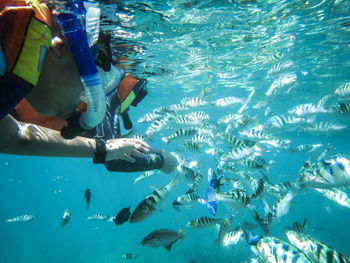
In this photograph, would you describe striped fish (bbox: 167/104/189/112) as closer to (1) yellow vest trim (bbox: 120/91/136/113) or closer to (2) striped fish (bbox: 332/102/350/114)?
(1) yellow vest trim (bbox: 120/91/136/113)

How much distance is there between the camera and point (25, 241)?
133 feet

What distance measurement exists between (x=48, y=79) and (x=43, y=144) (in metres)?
1.07

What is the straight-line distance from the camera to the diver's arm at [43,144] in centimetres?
198

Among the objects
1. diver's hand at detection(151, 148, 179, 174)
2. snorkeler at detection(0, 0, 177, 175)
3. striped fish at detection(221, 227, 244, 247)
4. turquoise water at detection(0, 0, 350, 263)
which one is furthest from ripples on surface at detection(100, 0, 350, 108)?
striped fish at detection(221, 227, 244, 247)

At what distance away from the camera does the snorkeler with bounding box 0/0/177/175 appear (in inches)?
40.9

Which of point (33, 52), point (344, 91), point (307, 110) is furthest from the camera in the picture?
point (344, 91)

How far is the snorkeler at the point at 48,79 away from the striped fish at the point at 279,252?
3.17 metres

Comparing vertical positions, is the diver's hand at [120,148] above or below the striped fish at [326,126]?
above

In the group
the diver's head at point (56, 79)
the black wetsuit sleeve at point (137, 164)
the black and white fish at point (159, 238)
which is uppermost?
the diver's head at point (56, 79)

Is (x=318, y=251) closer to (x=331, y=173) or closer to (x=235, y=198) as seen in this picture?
(x=331, y=173)

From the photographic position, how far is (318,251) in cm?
343

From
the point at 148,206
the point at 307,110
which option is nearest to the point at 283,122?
the point at 307,110

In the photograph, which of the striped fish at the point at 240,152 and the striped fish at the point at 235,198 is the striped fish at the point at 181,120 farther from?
the striped fish at the point at 235,198

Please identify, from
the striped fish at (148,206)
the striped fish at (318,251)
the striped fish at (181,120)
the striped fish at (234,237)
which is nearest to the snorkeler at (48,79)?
the striped fish at (148,206)
